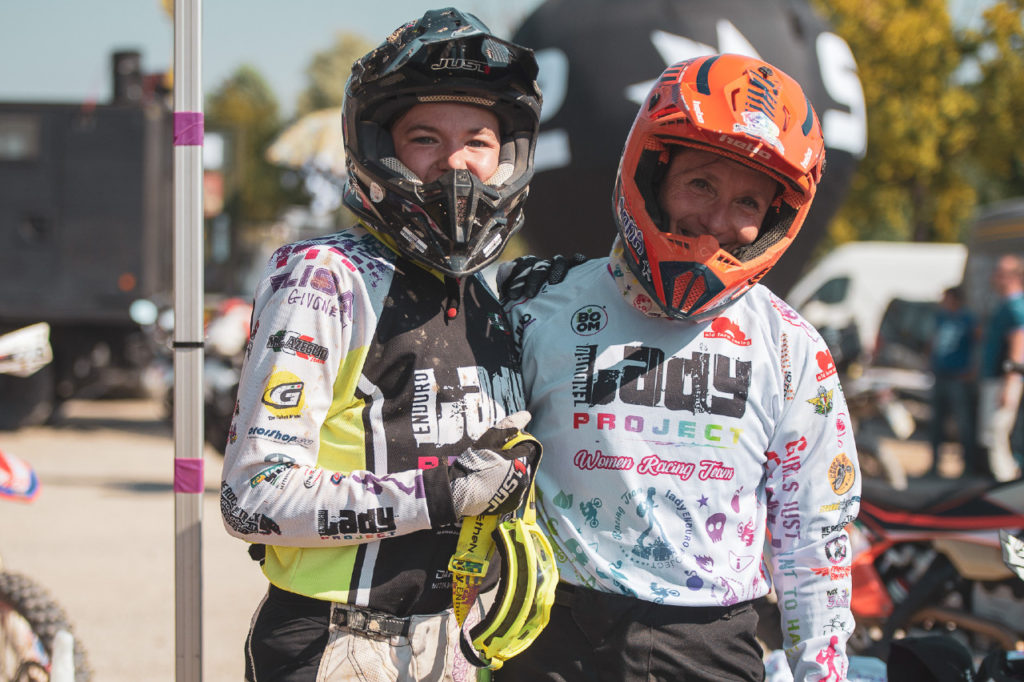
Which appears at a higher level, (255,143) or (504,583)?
(255,143)

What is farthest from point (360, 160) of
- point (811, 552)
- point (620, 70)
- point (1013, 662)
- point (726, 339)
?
point (620, 70)

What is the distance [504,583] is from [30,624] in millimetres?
2182

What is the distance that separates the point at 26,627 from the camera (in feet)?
10.7

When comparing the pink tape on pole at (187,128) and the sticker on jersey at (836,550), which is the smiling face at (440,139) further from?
the sticker on jersey at (836,550)

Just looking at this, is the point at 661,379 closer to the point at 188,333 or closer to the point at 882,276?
the point at 188,333

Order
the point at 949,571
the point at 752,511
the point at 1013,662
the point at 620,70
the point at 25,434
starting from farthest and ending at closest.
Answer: the point at 25,434 → the point at 620,70 → the point at 949,571 → the point at 1013,662 → the point at 752,511

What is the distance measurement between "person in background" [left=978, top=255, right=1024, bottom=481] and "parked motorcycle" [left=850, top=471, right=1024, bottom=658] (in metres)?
4.25

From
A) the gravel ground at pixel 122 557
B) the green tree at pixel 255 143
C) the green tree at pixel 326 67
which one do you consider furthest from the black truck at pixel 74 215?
the green tree at pixel 326 67

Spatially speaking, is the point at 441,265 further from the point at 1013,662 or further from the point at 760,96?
the point at 1013,662

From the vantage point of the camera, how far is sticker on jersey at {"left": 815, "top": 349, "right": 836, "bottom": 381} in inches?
82.3

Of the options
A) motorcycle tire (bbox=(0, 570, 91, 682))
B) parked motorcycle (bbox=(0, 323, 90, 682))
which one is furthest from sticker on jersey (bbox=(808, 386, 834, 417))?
motorcycle tire (bbox=(0, 570, 91, 682))

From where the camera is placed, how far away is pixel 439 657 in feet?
6.35

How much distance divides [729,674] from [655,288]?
824 millimetres

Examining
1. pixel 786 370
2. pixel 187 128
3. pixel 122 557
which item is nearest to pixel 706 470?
pixel 786 370
